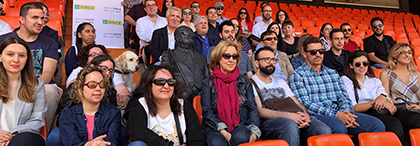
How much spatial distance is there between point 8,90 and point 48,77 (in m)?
0.59

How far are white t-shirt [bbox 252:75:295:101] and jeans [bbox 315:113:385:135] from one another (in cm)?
35

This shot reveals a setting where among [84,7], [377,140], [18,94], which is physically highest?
[84,7]

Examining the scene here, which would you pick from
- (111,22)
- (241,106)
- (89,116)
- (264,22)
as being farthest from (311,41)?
(111,22)

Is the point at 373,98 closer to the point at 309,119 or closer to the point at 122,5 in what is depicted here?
the point at 309,119

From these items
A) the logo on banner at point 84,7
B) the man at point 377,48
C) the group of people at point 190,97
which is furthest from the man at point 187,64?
the man at point 377,48

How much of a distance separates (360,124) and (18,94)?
2736mm

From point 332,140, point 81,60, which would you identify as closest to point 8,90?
point 81,60

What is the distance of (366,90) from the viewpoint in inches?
123

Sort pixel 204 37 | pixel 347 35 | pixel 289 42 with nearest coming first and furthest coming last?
pixel 204 37 → pixel 289 42 → pixel 347 35

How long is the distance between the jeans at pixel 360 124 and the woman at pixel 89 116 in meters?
1.74

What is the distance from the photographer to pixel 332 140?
1.96 meters

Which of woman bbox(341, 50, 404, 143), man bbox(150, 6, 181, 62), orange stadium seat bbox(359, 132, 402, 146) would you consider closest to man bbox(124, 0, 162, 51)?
man bbox(150, 6, 181, 62)

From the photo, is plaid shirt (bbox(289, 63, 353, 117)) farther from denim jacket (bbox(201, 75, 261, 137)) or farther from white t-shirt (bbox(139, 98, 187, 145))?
white t-shirt (bbox(139, 98, 187, 145))

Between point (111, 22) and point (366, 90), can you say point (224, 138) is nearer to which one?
point (366, 90)
